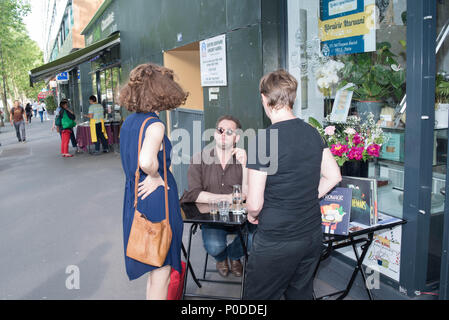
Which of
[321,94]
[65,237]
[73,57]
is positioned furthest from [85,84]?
[321,94]

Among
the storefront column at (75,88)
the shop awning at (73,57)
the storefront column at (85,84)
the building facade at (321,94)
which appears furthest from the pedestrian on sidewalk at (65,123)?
the storefront column at (75,88)

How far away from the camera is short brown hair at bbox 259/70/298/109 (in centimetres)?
215

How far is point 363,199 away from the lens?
9.46ft

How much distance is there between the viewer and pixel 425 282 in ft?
9.95

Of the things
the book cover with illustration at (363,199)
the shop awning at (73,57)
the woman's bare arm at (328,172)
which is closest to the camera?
the woman's bare arm at (328,172)

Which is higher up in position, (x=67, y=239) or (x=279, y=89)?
(x=279, y=89)

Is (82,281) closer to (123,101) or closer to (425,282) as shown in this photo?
(123,101)

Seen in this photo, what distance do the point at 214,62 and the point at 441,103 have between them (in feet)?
10.1

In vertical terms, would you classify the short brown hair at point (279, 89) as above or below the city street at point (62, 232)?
above

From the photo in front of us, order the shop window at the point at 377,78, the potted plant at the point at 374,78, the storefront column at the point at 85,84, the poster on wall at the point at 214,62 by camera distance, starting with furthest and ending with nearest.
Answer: the storefront column at the point at 85,84, the poster on wall at the point at 214,62, the potted plant at the point at 374,78, the shop window at the point at 377,78

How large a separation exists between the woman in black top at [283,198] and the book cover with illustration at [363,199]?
74 cm

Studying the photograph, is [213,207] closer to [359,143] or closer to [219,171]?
[219,171]

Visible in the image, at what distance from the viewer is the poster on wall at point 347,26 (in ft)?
11.2

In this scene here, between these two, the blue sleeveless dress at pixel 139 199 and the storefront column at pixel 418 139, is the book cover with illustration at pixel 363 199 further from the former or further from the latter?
the blue sleeveless dress at pixel 139 199
